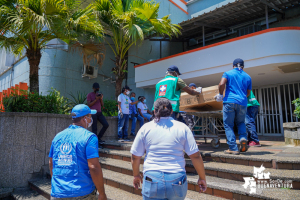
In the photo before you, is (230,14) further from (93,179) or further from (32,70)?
(93,179)

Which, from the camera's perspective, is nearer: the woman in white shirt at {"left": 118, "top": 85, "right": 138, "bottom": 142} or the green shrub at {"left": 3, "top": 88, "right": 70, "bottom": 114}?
the green shrub at {"left": 3, "top": 88, "right": 70, "bottom": 114}

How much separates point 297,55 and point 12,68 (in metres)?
15.0

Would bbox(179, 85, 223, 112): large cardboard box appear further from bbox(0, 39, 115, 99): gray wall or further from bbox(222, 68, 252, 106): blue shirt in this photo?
bbox(0, 39, 115, 99): gray wall

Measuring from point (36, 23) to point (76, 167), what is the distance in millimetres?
4952

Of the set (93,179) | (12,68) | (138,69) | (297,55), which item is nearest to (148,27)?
(138,69)

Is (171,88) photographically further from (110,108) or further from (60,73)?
(60,73)

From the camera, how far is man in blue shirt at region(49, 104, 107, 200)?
204cm

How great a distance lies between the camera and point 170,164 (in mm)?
1887

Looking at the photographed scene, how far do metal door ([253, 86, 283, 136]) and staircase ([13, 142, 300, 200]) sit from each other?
752cm

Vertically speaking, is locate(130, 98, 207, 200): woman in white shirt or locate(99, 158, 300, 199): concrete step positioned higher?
locate(130, 98, 207, 200): woman in white shirt

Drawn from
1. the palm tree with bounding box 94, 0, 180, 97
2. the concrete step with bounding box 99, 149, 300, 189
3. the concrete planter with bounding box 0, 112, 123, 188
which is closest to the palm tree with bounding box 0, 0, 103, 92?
the palm tree with bounding box 94, 0, 180, 97

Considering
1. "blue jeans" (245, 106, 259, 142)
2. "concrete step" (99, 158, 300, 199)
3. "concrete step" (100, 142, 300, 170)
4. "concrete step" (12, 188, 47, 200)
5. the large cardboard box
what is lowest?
"concrete step" (12, 188, 47, 200)

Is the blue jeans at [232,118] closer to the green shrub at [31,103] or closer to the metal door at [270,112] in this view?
the green shrub at [31,103]

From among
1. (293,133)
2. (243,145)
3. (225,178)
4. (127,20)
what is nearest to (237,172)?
(225,178)
